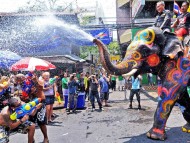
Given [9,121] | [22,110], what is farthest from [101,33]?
[9,121]

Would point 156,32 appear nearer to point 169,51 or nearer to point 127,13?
point 169,51

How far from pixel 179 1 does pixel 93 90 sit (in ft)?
45.9

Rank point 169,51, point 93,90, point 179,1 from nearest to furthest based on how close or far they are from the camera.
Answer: point 169,51
point 93,90
point 179,1

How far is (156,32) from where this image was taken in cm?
567

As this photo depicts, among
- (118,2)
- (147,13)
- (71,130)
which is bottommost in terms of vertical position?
(71,130)

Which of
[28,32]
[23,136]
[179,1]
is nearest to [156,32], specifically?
[23,136]

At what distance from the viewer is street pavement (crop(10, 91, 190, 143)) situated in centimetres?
599

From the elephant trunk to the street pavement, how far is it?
4.75 feet

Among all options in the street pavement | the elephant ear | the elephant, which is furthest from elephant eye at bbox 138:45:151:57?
the street pavement

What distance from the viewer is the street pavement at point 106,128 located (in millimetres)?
5986

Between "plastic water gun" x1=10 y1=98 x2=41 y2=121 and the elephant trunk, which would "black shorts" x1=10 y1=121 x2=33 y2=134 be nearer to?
"plastic water gun" x1=10 y1=98 x2=41 y2=121

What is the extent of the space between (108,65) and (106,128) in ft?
7.80

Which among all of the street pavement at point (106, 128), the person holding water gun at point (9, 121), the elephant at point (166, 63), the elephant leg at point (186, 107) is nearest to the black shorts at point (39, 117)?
the person holding water gun at point (9, 121)

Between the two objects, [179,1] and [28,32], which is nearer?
[28,32]
